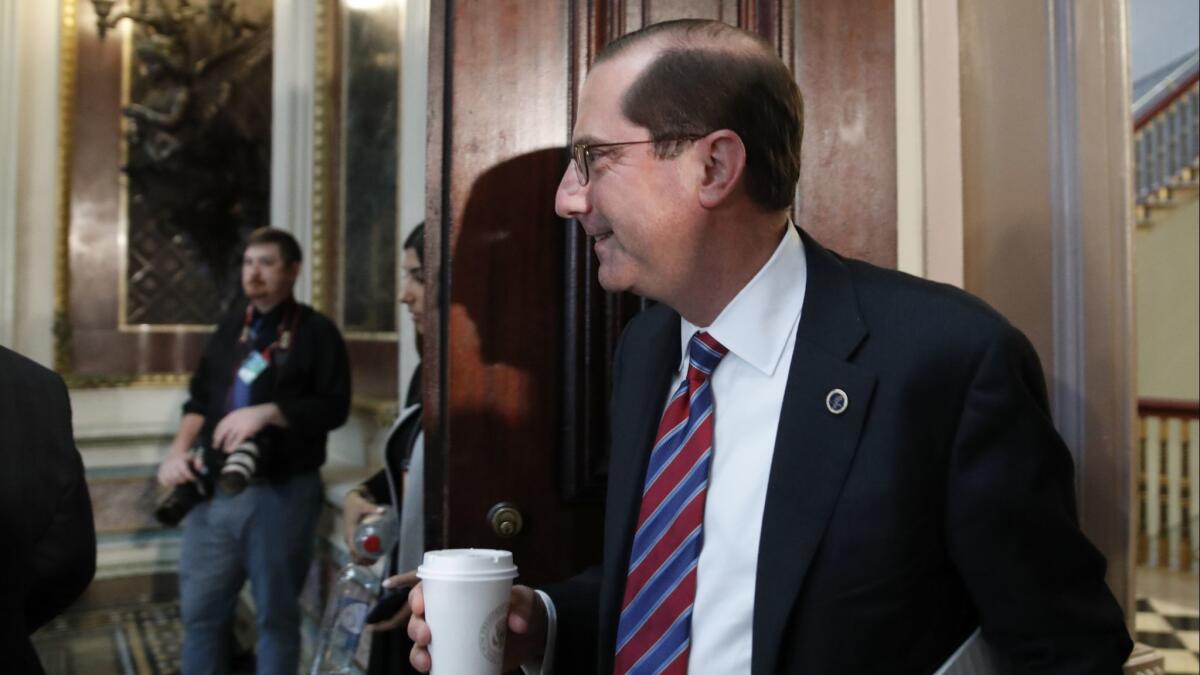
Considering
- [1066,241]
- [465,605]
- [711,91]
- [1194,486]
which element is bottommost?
[1194,486]

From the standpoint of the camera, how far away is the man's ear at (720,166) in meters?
1.20

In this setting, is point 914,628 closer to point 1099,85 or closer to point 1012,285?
point 1012,285

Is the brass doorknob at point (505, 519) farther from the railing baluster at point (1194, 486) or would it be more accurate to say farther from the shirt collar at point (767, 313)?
the railing baluster at point (1194, 486)

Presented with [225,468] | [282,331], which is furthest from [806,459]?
[282,331]

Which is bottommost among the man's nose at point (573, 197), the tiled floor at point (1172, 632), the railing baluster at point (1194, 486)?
the tiled floor at point (1172, 632)

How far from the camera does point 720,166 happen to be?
3.95ft

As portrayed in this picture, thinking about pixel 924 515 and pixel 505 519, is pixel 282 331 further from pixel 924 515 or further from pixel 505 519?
pixel 924 515

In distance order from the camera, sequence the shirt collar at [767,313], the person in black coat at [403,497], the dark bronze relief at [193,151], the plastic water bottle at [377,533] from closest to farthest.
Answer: the shirt collar at [767,313]
the person in black coat at [403,497]
the plastic water bottle at [377,533]
the dark bronze relief at [193,151]

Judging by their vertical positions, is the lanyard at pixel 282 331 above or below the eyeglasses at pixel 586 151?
below

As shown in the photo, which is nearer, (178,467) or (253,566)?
(178,467)

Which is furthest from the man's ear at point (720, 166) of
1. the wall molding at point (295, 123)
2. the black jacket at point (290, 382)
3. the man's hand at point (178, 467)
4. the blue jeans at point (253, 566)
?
the wall molding at point (295, 123)

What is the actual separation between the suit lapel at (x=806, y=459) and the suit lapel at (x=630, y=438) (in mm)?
219

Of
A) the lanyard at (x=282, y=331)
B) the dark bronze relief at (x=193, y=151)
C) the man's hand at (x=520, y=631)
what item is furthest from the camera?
the dark bronze relief at (x=193, y=151)

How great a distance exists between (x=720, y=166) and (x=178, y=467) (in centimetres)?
235
